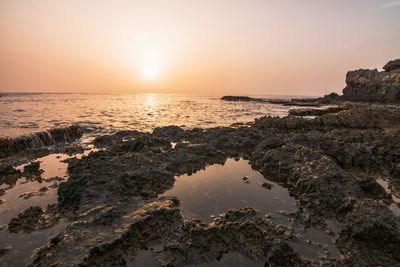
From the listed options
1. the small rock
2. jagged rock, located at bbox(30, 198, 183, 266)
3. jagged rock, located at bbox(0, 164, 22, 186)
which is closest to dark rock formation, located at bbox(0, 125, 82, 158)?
jagged rock, located at bbox(0, 164, 22, 186)

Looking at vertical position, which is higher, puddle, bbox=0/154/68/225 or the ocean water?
puddle, bbox=0/154/68/225

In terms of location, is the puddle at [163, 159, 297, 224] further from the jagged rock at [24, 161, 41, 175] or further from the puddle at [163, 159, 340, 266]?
the jagged rock at [24, 161, 41, 175]

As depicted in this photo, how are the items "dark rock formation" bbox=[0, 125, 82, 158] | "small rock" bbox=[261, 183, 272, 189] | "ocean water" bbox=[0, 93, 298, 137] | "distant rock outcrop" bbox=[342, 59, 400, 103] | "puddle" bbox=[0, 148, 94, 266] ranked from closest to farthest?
"puddle" bbox=[0, 148, 94, 266]
"small rock" bbox=[261, 183, 272, 189]
"dark rock formation" bbox=[0, 125, 82, 158]
"ocean water" bbox=[0, 93, 298, 137]
"distant rock outcrop" bbox=[342, 59, 400, 103]

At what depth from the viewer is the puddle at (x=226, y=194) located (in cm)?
723

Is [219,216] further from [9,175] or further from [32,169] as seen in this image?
[9,175]

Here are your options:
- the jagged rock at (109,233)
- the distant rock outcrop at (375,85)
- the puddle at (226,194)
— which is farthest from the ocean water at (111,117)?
the distant rock outcrop at (375,85)

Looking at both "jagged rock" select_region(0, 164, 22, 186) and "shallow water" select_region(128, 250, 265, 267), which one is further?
"jagged rock" select_region(0, 164, 22, 186)

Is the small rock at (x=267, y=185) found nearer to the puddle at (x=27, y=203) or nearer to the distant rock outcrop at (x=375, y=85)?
the puddle at (x=27, y=203)

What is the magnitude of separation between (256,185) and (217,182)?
143 cm

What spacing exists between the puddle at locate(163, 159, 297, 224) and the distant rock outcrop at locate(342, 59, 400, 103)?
7091cm

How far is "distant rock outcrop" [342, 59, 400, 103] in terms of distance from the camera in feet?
213

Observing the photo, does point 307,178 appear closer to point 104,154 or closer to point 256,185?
point 256,185

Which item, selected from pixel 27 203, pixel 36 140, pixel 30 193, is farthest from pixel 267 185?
pixel 36 140

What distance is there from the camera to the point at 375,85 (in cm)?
7225
